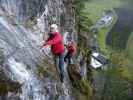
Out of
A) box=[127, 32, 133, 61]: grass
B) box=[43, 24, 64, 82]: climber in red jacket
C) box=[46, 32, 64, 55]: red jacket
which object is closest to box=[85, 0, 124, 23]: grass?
box=[127, 32, 133, 61]: grass

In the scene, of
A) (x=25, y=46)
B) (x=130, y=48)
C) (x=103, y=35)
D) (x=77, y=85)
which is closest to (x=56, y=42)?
(x=25, y=46)

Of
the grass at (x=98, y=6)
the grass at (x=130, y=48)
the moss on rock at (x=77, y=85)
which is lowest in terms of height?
the grass at (x=130, y=48)

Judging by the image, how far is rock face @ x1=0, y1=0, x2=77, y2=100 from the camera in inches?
592

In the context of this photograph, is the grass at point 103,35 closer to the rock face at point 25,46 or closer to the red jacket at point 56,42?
the rock face at point 25,46

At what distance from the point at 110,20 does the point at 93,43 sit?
15.3 metres

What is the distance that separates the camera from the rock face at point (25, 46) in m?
15.0

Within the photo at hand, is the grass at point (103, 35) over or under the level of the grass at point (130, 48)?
over

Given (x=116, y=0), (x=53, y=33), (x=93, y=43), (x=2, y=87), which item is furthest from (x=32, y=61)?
(x=116, y=0)

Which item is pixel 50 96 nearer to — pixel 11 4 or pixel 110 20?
pixel 11 4

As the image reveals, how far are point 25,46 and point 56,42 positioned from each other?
1.55 metres

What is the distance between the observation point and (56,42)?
16.5 meters

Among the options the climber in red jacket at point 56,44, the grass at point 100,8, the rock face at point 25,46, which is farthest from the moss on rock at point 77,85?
the grass at point 100,8

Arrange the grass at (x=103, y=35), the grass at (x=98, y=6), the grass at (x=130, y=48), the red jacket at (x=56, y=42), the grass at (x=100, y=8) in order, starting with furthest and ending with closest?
the grass at (x=98, y=6), the grass at (x=100, y=8), the grass at (x=103, y=35), the grass at (x=130, y=48), the red jacket at (x=56, y=42)

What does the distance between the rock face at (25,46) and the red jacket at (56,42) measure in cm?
89
